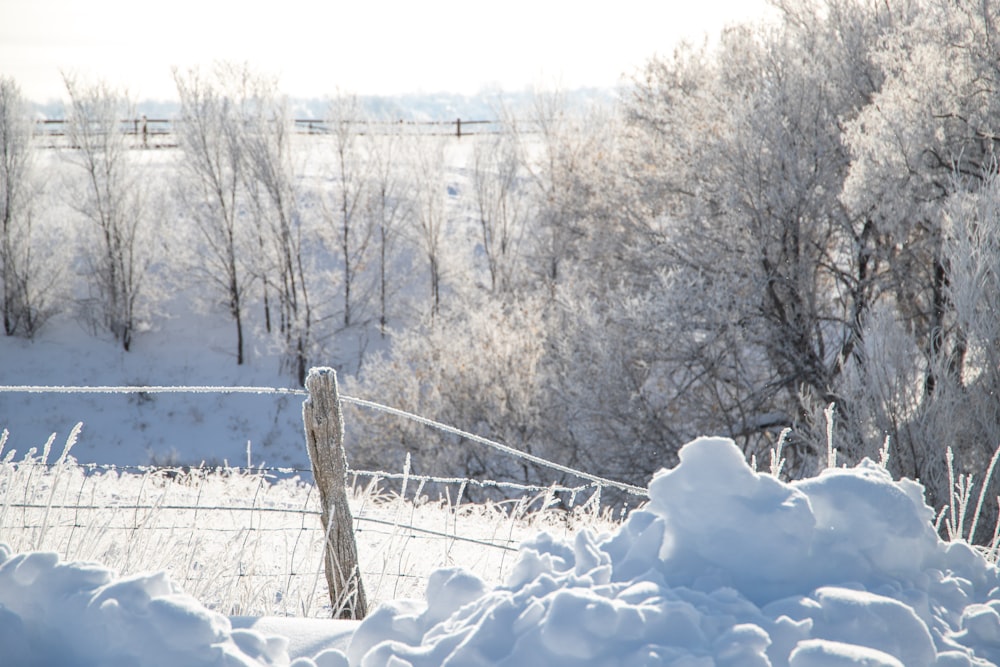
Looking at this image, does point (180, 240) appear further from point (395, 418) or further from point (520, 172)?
point (395, 418)

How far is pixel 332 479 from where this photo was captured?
131 inches

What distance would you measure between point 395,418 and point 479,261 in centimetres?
1258

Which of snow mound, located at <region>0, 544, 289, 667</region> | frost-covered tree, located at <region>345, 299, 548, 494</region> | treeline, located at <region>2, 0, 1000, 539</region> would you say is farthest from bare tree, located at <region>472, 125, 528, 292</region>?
snow mound, located at <region>0, 544, 289, 667</region>

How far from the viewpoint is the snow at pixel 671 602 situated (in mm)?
1712

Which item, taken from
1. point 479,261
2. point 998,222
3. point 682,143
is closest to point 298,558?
point 998,222

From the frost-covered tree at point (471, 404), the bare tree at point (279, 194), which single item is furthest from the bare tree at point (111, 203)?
the frost-covered tree at point (471, 404)

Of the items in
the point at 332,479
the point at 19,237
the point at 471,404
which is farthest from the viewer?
the point at 19,237

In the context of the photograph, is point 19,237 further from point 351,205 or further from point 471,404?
point 471,404

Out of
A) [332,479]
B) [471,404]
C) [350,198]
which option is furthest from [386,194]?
[332,479]

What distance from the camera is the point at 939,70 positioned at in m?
12.6

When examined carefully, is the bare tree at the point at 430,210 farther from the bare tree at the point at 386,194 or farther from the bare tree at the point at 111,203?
the bare tree at the point at 111,203

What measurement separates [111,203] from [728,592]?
89.4ft

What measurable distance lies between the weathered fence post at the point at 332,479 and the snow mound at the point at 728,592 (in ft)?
4.26

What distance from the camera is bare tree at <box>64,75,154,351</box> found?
25.5 metres
